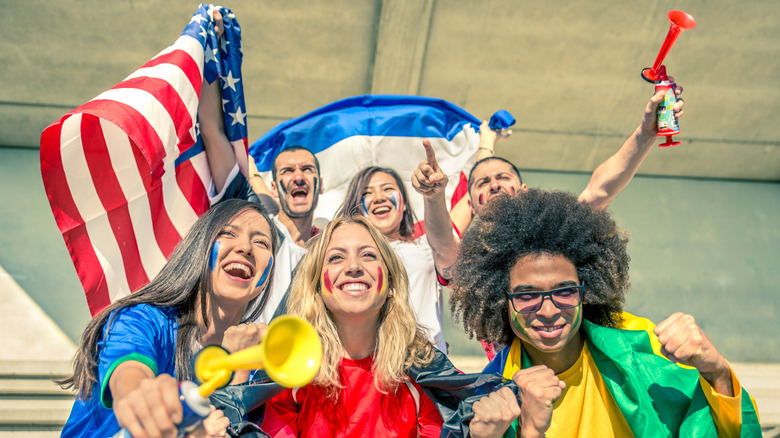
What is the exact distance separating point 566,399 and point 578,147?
5.17 m

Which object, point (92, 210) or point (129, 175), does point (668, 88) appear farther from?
point (92, 210)

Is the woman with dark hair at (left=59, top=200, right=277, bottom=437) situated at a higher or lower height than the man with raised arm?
lower

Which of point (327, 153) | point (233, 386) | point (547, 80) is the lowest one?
point (233, 386)

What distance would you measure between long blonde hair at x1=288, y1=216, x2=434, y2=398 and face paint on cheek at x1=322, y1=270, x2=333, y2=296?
60mm

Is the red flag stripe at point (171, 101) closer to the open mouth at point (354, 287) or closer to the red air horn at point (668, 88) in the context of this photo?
the open mouth at point (354, 287)

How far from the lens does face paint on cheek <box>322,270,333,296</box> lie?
8.23ft

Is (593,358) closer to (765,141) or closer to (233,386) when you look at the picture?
(233,386)

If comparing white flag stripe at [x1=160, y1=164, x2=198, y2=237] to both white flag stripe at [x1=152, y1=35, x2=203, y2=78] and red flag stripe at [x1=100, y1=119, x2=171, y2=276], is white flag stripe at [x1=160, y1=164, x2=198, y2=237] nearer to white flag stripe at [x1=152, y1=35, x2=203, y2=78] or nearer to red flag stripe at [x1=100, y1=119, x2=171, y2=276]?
red flag stripe at [x1=100, y1=119, x2=171, y2=276]

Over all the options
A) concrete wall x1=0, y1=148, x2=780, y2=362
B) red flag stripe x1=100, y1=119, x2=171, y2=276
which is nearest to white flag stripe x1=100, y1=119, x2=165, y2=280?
red flag stripe x1=100, y1=119, x2=171, y2=276

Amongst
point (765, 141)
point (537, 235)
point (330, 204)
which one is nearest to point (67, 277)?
point (330, 204)

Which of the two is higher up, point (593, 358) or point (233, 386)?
point (593, 358)

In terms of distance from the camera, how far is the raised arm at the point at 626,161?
3.09 m

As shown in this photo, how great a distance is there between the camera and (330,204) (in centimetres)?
511

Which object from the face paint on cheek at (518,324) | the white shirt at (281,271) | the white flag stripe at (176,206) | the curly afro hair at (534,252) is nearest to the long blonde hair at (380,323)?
the curly afro hair at (534,252)
